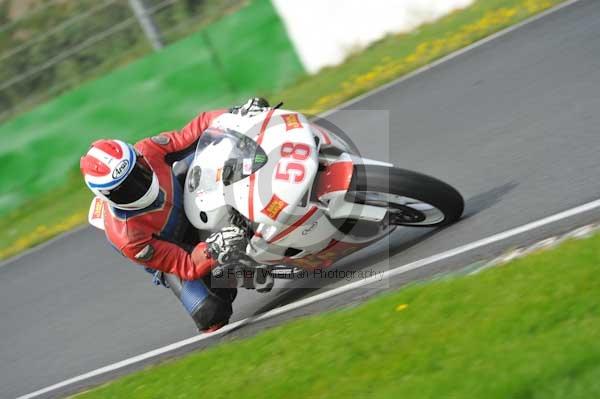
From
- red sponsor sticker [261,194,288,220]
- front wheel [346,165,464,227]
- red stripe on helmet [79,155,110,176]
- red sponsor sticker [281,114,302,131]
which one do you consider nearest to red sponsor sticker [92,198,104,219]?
red stripe on helmet [79,155,110,176]

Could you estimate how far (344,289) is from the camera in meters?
6.33

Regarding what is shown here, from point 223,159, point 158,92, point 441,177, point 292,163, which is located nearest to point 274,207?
point 292,163

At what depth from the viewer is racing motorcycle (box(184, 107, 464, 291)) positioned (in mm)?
5453

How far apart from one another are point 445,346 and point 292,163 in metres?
1.56

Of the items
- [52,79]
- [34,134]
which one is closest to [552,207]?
[34,134]

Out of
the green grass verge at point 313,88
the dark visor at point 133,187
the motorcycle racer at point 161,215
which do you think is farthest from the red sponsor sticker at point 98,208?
the green grass verge at point 313,88

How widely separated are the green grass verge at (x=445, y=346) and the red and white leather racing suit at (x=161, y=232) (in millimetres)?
647

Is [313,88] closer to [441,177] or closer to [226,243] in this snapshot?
[441,177]

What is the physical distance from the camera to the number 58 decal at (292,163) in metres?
5.37

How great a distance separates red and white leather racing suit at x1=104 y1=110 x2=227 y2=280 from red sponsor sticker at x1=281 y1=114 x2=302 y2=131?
843 mm

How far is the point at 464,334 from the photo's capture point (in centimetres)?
437

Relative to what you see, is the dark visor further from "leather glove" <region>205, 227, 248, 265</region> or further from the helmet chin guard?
"leather glove" <region>205, 227, 248, 265</region>

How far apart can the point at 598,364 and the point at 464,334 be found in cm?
92

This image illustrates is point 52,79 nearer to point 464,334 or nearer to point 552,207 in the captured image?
point 552,207
